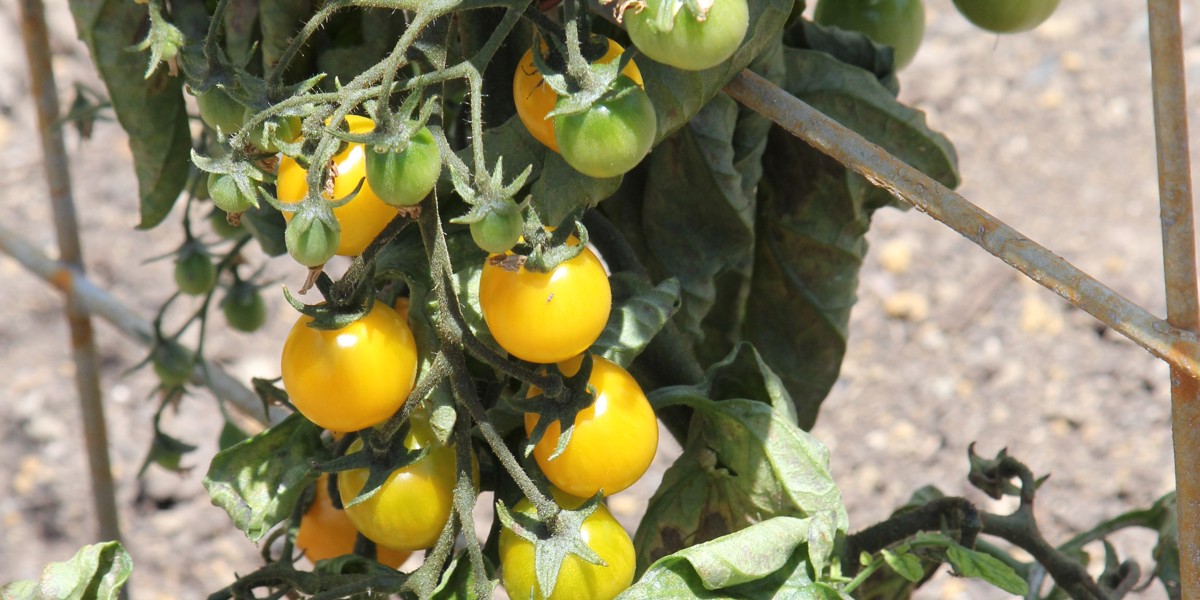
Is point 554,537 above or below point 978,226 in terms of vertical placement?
below

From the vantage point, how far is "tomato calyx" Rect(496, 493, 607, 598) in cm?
65

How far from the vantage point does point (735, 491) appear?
79 centimetres

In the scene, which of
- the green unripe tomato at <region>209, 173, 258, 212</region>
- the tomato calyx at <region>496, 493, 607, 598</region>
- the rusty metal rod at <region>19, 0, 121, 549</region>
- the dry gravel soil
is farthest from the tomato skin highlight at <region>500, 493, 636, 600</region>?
the dry gravel soil

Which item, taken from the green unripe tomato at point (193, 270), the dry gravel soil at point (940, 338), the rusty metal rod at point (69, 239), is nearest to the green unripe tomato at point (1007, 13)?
the green unripe tomato at point (193, 270)

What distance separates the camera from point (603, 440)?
0.65m

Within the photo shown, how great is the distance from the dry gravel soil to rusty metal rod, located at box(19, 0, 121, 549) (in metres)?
0.57

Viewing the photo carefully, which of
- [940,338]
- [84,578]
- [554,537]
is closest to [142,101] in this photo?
[84,578]

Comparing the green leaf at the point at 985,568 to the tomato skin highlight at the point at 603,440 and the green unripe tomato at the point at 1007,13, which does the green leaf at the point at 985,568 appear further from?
the green unripe tomato at the point at 1007,13

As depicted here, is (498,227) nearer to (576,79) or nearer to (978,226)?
(576,79)

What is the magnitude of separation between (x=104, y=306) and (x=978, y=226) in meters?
0.97

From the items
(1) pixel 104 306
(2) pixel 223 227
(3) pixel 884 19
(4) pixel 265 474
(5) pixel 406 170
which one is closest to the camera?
(5) pixel 406 170

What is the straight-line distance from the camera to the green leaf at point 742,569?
67 centimetres

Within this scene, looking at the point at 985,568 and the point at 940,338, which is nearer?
the point at 985,568

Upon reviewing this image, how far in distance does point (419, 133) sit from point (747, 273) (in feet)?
1.34
